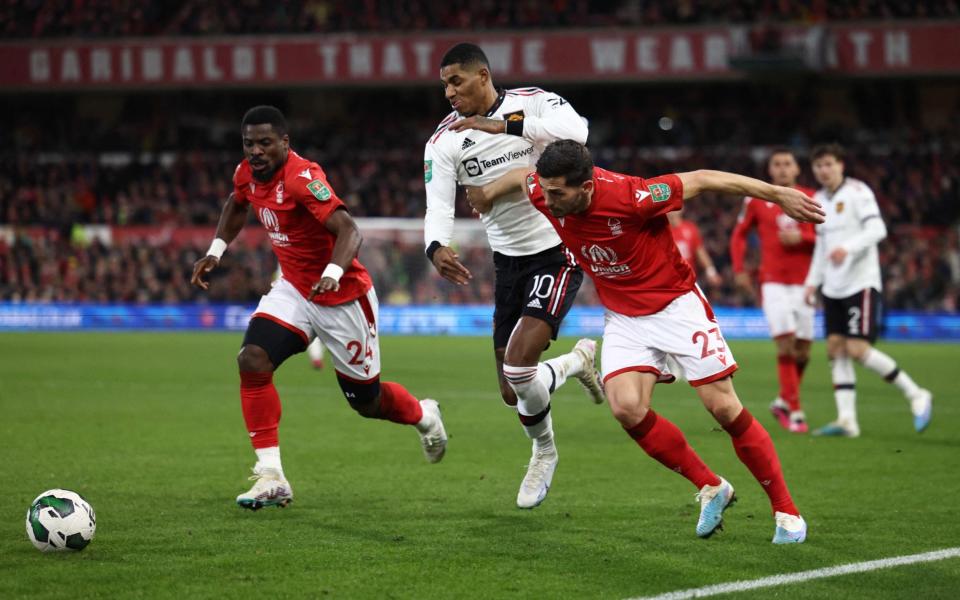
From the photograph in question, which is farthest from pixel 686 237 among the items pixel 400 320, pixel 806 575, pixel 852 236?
pixel 400 320

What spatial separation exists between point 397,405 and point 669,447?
2196mm

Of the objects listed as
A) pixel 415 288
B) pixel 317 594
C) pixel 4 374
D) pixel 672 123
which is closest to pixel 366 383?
pixel 317 594

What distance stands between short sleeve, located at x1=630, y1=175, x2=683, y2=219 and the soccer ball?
10.0ft

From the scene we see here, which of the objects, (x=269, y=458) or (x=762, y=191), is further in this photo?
(x=269, y=458)

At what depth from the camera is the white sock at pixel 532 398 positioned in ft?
24.0

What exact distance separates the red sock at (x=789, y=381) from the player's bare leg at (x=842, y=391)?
459 mm

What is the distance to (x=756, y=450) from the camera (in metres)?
6.32

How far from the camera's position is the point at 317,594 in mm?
5215

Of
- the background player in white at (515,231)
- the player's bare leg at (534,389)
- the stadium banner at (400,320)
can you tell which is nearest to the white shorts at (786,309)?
the player's bare leg at (534,389)

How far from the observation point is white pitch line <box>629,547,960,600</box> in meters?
5.21

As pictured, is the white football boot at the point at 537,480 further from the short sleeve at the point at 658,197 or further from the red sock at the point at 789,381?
the red sock at the point at 789,381

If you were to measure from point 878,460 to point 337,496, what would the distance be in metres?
4.17

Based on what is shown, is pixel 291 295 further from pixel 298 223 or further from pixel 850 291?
pixel 850 291

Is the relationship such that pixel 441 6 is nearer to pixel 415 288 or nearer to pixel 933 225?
pixel 415 288
